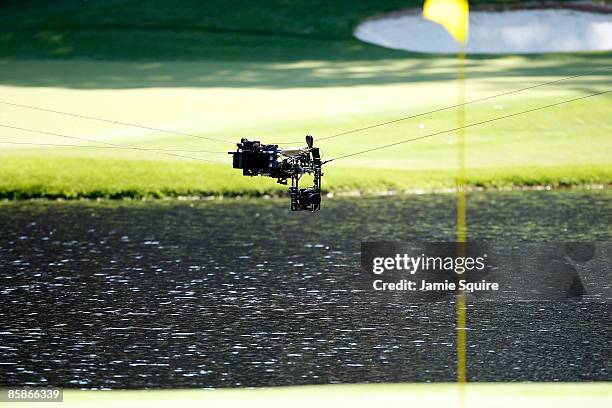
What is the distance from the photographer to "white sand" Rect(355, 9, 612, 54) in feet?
235

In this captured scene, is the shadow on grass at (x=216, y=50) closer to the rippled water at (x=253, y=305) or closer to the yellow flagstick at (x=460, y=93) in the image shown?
the rippled water at (x=253, y=305)

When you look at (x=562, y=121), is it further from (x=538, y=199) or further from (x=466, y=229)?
(x=466, y=229)

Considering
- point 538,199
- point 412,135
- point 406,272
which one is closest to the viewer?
point 406,272

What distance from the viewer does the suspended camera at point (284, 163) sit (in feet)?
49.3

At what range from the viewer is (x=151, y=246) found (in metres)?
36.0

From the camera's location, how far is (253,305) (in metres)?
28.2

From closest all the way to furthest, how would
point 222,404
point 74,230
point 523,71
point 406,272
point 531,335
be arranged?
point 222,404, point 531,335, point 406,272, point 74,230, point 523,71

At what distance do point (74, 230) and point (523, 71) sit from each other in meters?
28.6

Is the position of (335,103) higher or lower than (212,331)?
higher

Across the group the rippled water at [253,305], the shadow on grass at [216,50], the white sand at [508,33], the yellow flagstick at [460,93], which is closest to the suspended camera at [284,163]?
the yellow flagstick at [460,93]

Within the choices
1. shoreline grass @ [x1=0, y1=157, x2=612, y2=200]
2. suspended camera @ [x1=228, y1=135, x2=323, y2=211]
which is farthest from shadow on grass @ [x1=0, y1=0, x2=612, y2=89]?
suspended camera @ [x1=228, y1=135, x2=323, y2=211]

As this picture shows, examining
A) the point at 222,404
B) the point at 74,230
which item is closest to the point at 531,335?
the point at 222,404

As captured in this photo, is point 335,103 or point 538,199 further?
point 335,103

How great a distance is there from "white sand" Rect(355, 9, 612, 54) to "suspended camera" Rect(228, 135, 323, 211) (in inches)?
2186
